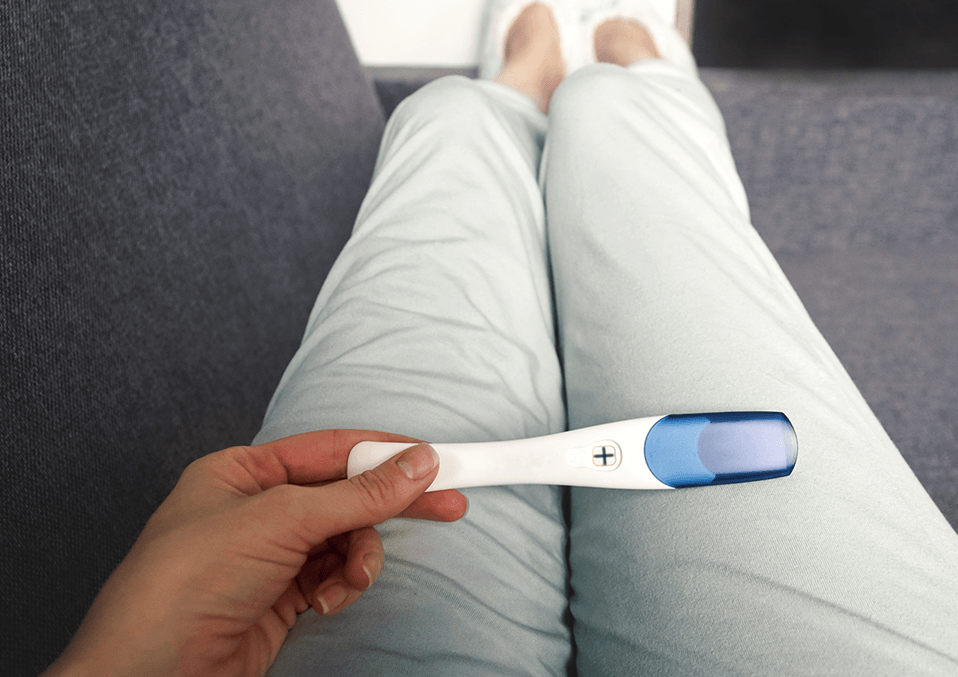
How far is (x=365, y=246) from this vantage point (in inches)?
18.6

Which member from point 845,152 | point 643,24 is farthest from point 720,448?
point 643,24

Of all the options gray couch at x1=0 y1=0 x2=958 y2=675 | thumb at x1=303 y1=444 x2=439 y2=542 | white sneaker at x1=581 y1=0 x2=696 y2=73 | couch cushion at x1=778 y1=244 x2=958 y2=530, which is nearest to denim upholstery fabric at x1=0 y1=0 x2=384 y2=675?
gray couch at x1=0 y1=0 x2=958 y2=675

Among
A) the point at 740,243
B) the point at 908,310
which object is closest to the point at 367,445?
the point at 740,243

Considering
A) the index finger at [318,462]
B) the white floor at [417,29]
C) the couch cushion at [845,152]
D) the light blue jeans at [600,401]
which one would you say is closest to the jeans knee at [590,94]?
the light blue jeans at [600,401]

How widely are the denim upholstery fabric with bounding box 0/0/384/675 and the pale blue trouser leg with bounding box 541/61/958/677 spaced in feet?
1.04

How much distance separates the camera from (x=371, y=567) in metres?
0.30

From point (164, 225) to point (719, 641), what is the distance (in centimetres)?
52

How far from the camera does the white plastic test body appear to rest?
308 mm

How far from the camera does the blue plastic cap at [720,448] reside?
0.30 m

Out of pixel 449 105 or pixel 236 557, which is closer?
pixel 236 557

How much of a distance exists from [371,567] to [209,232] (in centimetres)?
36

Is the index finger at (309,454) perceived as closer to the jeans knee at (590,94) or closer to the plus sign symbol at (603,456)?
the plus sign symbol at (603,456)

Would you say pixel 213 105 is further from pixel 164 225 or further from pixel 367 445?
pixel 367 445

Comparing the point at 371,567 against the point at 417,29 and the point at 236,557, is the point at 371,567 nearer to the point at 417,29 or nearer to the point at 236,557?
the point at 236,557
